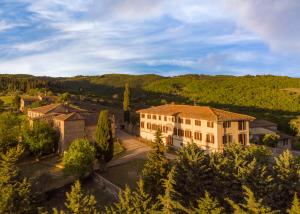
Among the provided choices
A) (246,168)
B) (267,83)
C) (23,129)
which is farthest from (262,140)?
(267,83)

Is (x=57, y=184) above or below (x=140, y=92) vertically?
below

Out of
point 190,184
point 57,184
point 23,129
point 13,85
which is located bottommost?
point 57,184

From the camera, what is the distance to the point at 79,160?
120 feet

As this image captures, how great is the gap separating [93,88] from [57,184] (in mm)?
126487

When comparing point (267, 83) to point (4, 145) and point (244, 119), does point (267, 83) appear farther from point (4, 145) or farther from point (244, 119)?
point (4, 145)

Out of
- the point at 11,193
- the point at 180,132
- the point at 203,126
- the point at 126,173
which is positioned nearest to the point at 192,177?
the point at 126,173

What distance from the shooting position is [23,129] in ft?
155

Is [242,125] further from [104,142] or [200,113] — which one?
[104,142]

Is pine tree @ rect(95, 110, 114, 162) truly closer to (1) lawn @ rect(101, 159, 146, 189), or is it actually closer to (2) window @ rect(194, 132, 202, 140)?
(1) lawn @ rect(101, 159, 146, 189)

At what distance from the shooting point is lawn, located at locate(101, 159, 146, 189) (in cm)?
3707

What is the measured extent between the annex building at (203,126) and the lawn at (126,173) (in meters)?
6.86

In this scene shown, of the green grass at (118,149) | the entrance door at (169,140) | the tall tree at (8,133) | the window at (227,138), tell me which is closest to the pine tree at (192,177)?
the window at (227,138)

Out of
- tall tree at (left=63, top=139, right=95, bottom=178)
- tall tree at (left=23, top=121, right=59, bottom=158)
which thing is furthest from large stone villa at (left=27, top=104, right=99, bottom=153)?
tall tree at (left=63, top=139, right=95, bottom=178)

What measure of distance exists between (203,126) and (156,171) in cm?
1846
